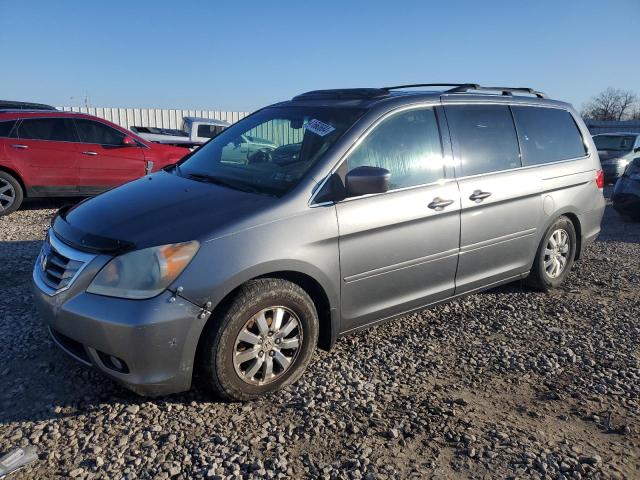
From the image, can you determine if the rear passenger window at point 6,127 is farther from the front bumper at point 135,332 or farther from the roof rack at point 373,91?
the front bumper at point 135,332

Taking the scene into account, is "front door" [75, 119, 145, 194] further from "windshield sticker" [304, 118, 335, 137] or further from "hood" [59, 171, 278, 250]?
"windshield sticker" [304, 118, 335, 137]

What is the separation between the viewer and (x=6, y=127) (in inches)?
323

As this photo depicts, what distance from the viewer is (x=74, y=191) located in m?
8.77

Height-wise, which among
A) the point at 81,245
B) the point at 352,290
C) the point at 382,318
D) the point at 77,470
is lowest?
the point at 77,470

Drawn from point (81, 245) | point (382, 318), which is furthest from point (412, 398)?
point (81, 245)

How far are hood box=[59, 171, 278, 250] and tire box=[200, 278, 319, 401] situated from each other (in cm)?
44

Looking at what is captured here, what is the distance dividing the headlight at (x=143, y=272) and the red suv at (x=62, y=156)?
6.51 metres

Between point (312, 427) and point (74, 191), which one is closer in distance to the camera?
point (312, 427)

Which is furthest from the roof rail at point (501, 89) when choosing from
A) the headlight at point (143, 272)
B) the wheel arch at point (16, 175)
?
the wheel arch at point (16, 175)

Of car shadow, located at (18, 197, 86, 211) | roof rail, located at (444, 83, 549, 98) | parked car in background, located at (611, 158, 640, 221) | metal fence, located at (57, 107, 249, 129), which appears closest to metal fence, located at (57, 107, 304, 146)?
metal fence, located at (57, 107, 249, 129)

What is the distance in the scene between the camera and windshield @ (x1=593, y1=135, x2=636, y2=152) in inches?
560

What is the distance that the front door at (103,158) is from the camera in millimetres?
8867

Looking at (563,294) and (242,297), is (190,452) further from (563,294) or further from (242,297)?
(563,294)

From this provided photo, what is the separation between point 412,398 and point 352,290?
0.77m
